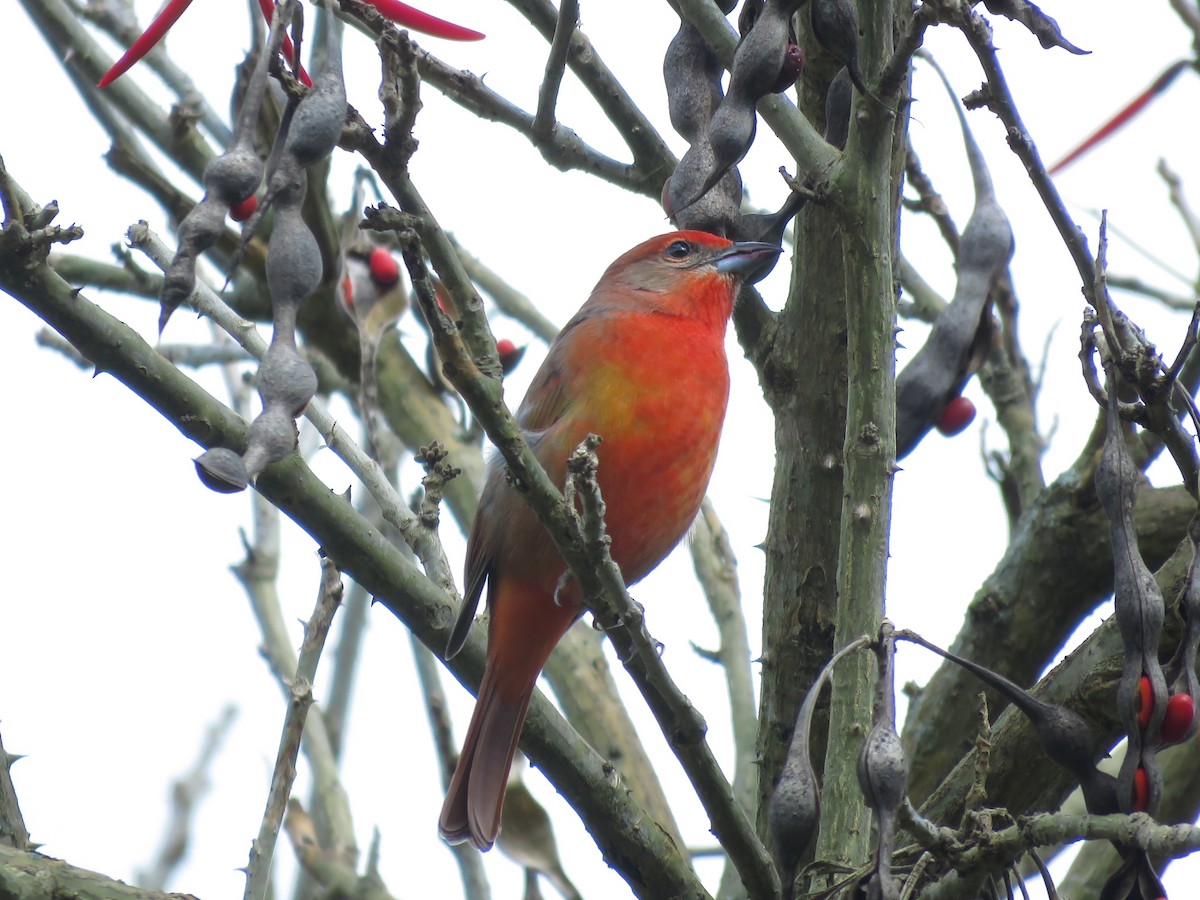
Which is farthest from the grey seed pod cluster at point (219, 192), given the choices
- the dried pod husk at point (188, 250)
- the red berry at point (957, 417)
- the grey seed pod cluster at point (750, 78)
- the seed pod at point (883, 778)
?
the red berry at point (957, 417)

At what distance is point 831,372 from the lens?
4293mm

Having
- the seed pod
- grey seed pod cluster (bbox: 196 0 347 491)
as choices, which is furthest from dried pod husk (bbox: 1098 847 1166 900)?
grey seed pod cluster (bbox: 196 0 347 491)

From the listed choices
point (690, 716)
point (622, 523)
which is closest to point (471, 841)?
point (622, 523)

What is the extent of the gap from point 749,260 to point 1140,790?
2.52 metres

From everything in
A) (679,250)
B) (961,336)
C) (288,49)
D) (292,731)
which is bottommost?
(292,731)

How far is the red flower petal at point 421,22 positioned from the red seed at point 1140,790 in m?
1.83

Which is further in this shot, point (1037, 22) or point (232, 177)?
point (1037, 22)

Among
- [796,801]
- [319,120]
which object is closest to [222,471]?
[319,120]

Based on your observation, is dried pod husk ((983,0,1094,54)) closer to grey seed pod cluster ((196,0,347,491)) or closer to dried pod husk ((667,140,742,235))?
dried pod husk ((667,140,742,235))

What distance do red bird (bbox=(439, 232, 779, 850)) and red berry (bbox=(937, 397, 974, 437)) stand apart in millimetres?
717

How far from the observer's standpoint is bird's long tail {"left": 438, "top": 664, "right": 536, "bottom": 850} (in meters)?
4.38

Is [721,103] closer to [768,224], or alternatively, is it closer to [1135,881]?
[768,224]

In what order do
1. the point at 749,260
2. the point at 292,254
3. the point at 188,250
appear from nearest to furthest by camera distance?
the point at 188,250 < the point at 292,254 < the point at 749,260

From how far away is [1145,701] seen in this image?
261 cm
